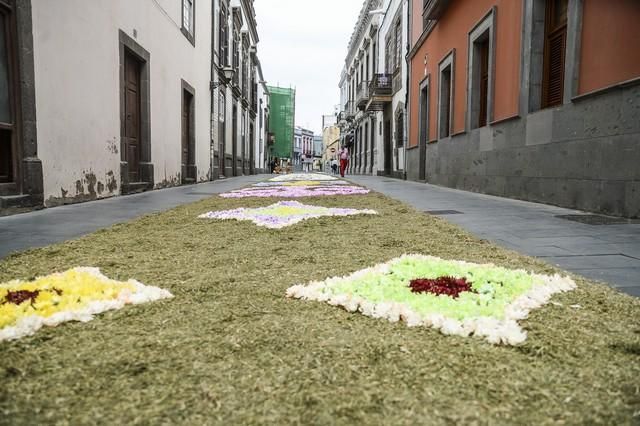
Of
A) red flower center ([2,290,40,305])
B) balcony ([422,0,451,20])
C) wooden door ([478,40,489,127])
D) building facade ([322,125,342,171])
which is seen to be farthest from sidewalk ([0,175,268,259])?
building facade ([322,125,342,171])

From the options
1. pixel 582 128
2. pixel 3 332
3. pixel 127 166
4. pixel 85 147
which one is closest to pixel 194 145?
pixel 127 166

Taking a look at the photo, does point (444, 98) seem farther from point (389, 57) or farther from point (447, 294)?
point (447, 294)

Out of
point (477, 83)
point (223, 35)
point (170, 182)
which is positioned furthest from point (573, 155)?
point (223, 35)

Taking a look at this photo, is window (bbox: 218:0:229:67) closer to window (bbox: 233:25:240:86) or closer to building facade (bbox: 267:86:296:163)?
window (bbox: 233:25:240:86)

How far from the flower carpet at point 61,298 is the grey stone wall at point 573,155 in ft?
15.2

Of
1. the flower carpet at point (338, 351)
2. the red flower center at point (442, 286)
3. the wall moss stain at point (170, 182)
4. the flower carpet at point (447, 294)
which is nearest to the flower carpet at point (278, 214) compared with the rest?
the flower carpet at point (338, 351)

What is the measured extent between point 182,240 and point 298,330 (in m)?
2.03

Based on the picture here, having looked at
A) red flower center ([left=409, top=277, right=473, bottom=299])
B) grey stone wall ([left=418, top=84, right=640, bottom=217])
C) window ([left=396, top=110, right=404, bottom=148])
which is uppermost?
window ([left=396, top=110, right=404, bottom=148])

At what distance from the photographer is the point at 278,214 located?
5008mm

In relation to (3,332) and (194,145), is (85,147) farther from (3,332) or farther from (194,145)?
(194,145)

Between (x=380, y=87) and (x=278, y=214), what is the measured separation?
19191 mm

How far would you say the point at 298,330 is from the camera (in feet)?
4.87

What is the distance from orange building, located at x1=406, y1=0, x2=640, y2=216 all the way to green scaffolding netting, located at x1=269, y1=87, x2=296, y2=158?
43.4 m

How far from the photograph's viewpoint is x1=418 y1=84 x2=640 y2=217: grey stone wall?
471 centimetres
